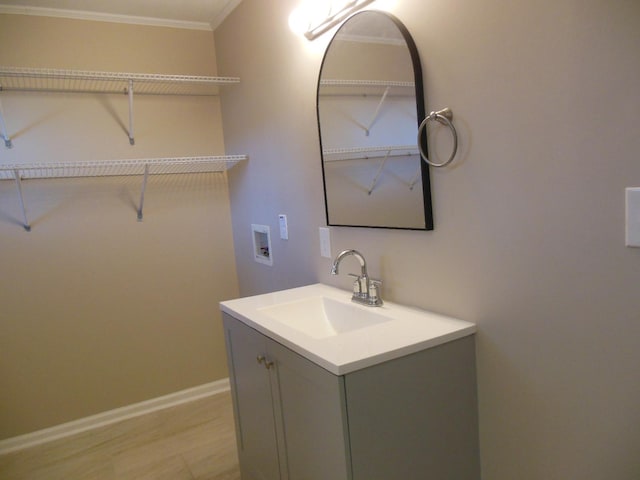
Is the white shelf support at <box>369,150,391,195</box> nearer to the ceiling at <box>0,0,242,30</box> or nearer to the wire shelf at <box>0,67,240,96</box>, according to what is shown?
the wire shelf at <box>0,67,240,96</box>

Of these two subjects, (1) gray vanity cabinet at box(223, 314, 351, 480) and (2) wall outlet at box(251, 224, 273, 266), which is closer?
(1) gray vanity cabinet at box(223, 314, 351, 480)

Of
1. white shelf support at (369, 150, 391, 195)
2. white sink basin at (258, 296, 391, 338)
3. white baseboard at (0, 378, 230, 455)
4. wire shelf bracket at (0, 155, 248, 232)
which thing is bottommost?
white baseboard at (0, 378, 230, 455)

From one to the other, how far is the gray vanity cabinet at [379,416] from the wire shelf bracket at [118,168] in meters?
1.45

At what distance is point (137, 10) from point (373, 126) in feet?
5.88

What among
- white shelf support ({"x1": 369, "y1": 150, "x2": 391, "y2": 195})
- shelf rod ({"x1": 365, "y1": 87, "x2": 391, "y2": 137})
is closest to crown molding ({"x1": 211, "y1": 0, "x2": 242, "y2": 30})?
shelf rod ({"x1": 365, "y1": 87, "x2": 391, "y2": 137})

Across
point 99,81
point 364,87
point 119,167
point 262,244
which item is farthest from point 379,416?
point 99,81

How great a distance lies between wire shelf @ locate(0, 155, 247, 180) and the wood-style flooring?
1505mm

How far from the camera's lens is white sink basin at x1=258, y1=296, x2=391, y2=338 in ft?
5.62

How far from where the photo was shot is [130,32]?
270cm

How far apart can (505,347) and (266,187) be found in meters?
1.60

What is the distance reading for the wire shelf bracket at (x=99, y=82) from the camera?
231 cm

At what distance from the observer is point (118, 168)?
2.70 meters

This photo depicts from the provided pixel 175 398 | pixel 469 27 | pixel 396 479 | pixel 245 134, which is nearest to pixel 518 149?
pixel 469 27

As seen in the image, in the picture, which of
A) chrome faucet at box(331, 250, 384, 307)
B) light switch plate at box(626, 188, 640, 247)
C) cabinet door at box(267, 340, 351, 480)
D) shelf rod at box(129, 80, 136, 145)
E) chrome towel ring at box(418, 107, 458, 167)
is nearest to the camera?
light switch plate at box(626, 188, 640, 247)
